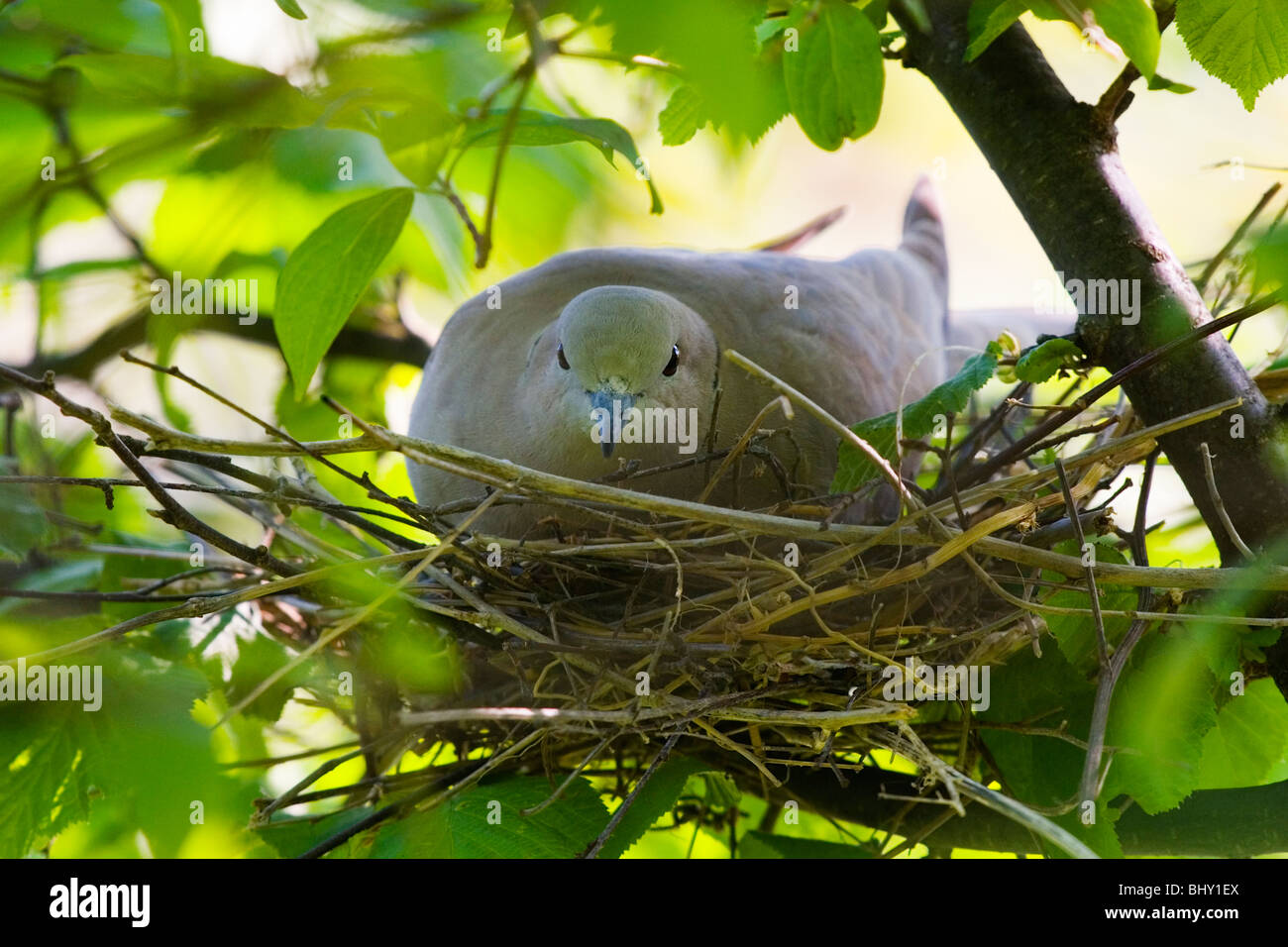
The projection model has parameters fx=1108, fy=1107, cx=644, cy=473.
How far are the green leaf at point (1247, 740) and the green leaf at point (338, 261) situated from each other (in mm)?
1218

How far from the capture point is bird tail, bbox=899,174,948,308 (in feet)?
8.89

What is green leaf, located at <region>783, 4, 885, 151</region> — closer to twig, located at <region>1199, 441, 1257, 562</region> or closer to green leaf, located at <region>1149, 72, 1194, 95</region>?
green leaf, located at <region>1149, 72, 1194, 95</region>

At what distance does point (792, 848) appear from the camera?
5.71ft

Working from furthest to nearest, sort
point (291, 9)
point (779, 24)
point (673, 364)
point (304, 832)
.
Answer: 1. point (673, 364)
2. point (304, 832)
3. point (779, 24)
4. point (291, 9)

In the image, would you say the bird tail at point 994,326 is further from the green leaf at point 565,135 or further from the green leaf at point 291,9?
the green leaf at point 291,9

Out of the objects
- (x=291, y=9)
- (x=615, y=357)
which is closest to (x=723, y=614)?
(x=615, y=357)

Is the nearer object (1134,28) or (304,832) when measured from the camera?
(1134,28)

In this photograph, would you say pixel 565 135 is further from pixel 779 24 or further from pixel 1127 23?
pixel 1127 23

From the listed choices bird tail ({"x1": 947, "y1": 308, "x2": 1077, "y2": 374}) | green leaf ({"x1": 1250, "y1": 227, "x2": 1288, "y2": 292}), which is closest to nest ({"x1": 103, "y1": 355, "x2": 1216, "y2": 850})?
green leaf ({"x1": 1250, "y1": 227, "x2": 1288, "y2": 292})

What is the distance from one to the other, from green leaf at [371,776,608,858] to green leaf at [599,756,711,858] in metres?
0.05

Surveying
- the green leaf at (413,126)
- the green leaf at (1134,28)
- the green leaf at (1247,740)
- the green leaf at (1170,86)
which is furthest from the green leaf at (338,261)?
the green leaf at (1247,740)

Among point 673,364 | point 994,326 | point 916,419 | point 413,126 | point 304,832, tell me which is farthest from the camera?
point 994,326

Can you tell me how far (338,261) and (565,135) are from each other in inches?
11.1
